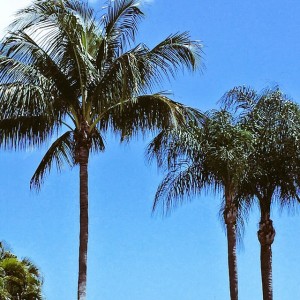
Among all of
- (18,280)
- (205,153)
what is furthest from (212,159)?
(18,280)

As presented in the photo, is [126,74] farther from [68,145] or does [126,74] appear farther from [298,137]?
[298,137]

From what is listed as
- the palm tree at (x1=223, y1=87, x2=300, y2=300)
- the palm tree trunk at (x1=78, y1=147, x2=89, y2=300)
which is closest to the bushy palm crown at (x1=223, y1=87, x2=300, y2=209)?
the palm tree at (x1=223, y1=87, x2=300, y2=300)

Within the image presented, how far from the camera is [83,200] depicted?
22.2m

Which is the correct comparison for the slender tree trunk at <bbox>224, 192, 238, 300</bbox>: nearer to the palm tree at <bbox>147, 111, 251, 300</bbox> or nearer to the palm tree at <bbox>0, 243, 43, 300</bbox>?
the palm tree at <bbox>147, 111, 251, 300</bbox>

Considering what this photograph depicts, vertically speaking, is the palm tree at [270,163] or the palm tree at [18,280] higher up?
the palm tree at [270,163]

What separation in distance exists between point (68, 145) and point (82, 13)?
12.1ft

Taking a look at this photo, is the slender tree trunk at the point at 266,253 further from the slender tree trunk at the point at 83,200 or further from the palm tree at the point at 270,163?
the slender tree trunk at the point at 83,200

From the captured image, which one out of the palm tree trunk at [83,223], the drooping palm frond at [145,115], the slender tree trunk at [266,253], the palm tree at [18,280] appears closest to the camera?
the palm tree trunk at [83,223]

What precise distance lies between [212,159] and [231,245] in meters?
2.44

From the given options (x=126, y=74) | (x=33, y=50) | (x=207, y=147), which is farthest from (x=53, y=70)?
(x=207, y=147)

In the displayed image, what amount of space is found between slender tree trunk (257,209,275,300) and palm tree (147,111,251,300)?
1.12m

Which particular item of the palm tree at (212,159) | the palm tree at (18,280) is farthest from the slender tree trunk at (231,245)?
the palm tree at (18,280)

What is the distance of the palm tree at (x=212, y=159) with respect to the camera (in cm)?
2375

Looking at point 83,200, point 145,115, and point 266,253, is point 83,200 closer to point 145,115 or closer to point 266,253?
point 145,115
